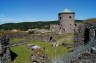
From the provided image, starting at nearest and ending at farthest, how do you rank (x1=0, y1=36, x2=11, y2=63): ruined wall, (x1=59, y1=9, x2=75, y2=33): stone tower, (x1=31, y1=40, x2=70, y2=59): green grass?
1. (x1=0, y1=36, x2=11, y2=63): ruined wall
2. (x1=31, y1=40, x2=70, y2=59): green grass
3. (x1=59, y1=9, x2=75, y2=33): stone tower

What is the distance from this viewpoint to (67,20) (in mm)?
50406

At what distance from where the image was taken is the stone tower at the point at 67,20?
1980 inches

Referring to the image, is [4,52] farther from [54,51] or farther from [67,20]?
[67,20]

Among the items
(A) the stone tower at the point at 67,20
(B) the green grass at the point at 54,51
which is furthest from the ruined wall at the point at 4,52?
(A) the stone tower at the point at 67,20

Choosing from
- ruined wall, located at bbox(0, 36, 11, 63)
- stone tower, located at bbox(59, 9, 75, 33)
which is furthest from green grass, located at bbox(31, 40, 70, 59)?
stone tower, located at bbox(59, 9, 75, 33)

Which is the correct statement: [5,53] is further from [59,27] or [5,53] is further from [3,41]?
[59,27]

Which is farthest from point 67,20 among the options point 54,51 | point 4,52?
point 4,52

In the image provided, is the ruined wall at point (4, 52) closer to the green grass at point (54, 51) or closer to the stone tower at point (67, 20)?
the green grass at point (54, 51)

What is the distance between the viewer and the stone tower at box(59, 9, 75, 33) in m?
50.3

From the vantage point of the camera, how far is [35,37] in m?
45.4

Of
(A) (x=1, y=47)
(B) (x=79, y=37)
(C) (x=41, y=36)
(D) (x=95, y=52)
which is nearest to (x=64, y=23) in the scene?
(C) (x=41, y=36)

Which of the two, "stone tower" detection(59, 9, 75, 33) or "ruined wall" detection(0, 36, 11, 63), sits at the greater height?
"stone tower" detection(59, 9, 75, 33)

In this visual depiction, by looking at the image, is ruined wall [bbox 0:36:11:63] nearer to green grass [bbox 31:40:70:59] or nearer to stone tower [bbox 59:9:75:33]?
green grass [bbox 31:40:70:59]

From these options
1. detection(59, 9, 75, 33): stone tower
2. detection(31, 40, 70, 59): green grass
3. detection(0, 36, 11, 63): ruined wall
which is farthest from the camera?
detection(59, 9, 75, 33): stone tower
